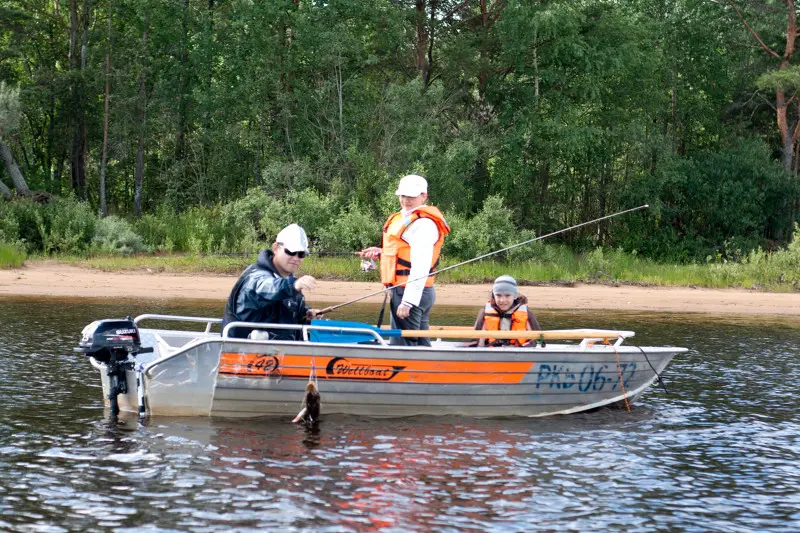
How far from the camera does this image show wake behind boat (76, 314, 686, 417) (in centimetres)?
884

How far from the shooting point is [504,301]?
9977 mm

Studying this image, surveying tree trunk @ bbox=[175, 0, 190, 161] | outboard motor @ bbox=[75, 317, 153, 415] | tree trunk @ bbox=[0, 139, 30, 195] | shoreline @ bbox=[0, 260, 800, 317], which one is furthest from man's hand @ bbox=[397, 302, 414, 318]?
tree trunk @ bbox=[175, 0, 190, 161]

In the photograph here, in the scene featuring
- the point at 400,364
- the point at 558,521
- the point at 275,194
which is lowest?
the point at 558,521

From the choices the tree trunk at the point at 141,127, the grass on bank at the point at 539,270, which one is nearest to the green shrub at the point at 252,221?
the grass on bank at the point at 539,270

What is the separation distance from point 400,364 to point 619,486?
232 cm

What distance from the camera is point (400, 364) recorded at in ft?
29.9

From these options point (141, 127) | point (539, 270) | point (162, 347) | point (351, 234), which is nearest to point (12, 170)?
point (141, 127)

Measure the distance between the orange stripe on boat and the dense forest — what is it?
50.4ft

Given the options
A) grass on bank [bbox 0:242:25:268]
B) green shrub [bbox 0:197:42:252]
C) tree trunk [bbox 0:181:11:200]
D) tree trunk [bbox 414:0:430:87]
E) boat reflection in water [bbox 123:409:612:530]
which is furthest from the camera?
tree trunk [bbox 414:0:430:87]

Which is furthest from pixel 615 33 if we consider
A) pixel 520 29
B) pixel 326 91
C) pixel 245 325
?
pixel 245 325

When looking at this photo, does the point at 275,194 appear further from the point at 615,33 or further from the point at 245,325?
the point at 245,325

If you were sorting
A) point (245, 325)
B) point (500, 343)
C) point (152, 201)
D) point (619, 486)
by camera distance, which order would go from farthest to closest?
point (152, 201), point (500, 343), point (245, 325), point (619, 486)

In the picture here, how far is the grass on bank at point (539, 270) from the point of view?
21.8m

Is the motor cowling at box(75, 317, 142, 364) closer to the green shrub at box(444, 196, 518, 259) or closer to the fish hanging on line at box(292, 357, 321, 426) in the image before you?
the fish hanging on line at box(292, 357, 321, 426)
